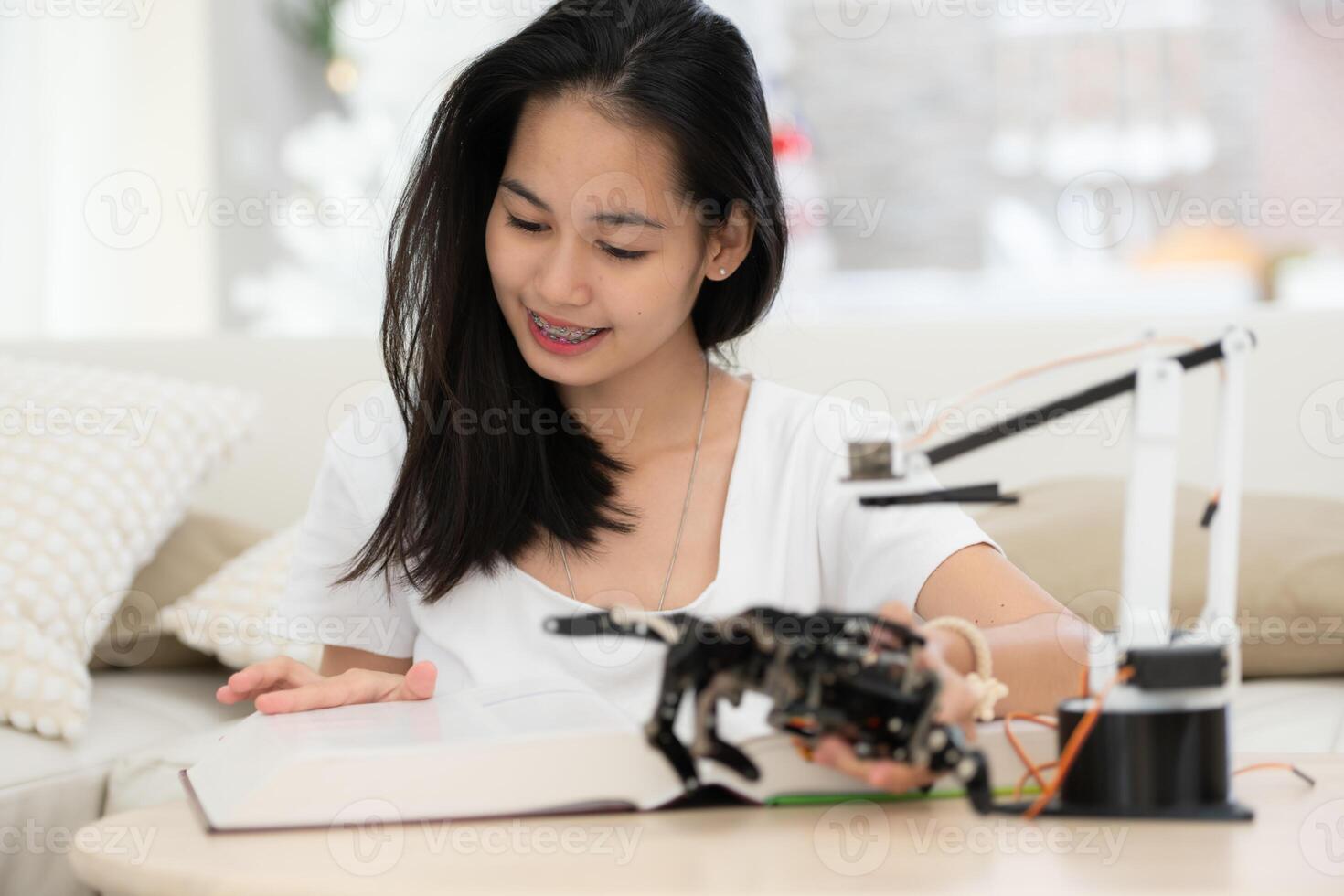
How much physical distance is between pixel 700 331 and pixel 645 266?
0.23 m

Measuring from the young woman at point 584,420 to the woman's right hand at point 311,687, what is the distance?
0.47 ft

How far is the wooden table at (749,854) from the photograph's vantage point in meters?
0.54

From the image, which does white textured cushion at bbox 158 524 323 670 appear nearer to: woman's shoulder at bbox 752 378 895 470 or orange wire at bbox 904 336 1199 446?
woman's shoulder at bbox 752 378 895 470

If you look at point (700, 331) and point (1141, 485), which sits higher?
point (700, 331)

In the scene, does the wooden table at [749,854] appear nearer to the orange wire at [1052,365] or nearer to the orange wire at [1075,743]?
the orange wire at [1075,743]

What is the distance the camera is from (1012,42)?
4.57m

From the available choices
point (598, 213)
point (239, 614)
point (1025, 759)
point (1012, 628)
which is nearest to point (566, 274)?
point (598, 213)

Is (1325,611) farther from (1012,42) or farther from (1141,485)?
(1012,42)

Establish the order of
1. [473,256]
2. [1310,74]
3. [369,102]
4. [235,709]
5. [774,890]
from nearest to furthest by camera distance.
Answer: [774,890]
[473,256]
[235,709]
[369,102]
[1310,74]

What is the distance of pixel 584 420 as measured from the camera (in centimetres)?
126

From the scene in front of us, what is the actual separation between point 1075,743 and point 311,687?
506 mm

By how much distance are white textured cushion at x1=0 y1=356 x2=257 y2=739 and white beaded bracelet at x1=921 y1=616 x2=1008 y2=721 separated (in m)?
0.99

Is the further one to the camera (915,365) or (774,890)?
(915,365)

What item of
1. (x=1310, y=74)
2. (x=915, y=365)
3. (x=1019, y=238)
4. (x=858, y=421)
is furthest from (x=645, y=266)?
(x=1310, y=74)
